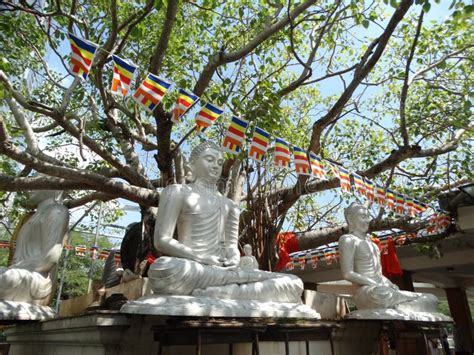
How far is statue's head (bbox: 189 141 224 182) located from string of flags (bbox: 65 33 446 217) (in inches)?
21.3

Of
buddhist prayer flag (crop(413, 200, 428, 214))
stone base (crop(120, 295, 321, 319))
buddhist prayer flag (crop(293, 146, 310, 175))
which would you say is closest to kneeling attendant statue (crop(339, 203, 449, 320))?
buddhist prayer flag (crop(293, 146, 310, 175))

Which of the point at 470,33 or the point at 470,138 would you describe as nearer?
the point at 470,33

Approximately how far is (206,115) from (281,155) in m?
1.57

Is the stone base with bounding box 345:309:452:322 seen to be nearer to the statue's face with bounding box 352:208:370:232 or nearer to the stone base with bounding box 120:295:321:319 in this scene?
the statue's face with bounding box 352:208:370:232

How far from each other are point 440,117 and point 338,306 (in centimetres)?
525

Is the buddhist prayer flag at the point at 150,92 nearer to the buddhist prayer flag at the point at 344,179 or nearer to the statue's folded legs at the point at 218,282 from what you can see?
the statue's folded legs at the point at 218,282

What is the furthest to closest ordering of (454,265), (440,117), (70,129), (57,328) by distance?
(454,265) → (440,117) → (70,129) → (57,328)

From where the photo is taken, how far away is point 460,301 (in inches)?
667

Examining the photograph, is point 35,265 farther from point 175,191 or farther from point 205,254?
point 205,254

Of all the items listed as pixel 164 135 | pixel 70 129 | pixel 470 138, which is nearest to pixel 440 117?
pixel 470 138

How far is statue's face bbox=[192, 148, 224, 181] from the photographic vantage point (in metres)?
5.34

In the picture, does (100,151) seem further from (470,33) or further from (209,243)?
(470,33)

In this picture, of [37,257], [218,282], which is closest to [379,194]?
[218,282]

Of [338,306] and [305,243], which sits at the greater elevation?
[305,243]
